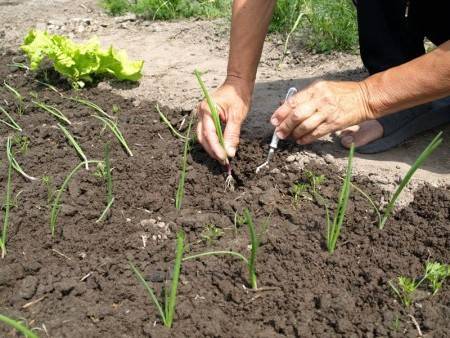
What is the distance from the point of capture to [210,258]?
212 cm

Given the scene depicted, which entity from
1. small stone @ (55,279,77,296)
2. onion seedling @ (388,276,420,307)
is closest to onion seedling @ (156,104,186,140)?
small stone @ (55,279,77,296)

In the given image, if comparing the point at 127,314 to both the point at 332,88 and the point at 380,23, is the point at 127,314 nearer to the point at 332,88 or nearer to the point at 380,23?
the point at 332,88

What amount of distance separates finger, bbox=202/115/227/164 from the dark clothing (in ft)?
3.83

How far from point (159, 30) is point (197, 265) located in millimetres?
3333

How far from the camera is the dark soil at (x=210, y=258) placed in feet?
6.10

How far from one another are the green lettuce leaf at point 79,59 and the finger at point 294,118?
1572 mm

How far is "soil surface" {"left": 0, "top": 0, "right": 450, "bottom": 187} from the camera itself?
→ 9.05 ft

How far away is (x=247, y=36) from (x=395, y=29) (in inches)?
35.5

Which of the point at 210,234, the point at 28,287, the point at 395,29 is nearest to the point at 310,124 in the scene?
the point at 210,234

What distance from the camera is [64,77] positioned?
378cm

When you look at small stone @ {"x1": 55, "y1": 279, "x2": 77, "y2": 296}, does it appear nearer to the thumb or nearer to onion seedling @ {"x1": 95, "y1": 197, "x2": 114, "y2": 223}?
onion seedling @ {"x1": 95, "y1": 197, "x2": 114, "y2": 223}

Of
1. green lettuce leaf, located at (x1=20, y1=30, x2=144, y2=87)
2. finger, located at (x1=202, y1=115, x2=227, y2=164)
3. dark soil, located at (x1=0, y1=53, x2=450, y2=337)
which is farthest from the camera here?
green lettuce leaf, located at (x1=20, y1=30, x2=144, y2=87)

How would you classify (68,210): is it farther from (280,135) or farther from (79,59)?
(79,59)

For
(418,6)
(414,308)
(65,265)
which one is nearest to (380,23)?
(418,6)
